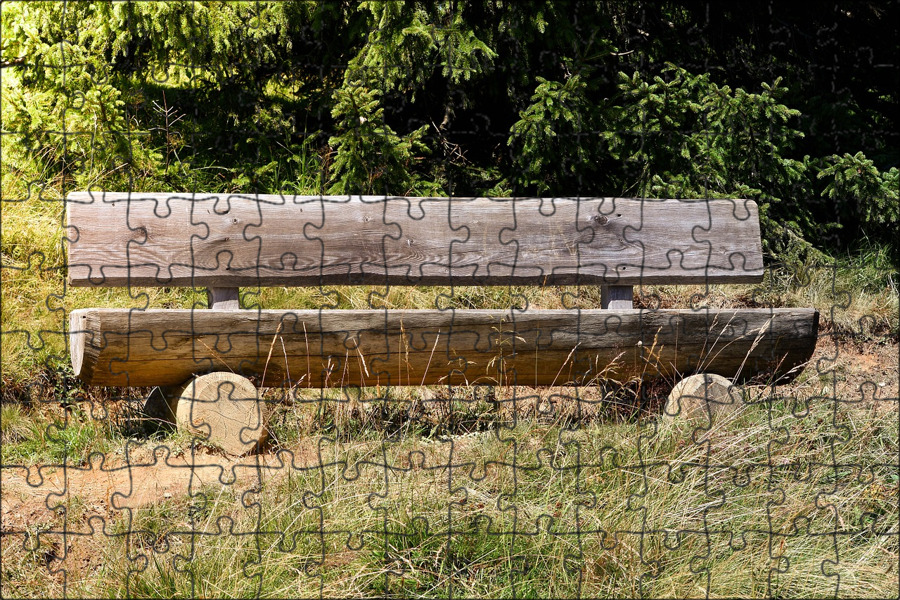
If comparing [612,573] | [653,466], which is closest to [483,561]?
[612,573]

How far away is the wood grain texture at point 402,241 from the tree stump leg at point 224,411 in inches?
21.0

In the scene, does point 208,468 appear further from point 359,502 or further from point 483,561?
point 483,561

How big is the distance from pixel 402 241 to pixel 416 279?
0.22 meters

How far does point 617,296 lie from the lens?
486 cm

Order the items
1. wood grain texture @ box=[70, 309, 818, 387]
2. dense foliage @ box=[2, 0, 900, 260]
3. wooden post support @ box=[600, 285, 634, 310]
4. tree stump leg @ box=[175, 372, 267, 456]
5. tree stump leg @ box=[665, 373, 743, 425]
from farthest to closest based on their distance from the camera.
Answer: dense foliage @ box=[2, 0, 900, 260], wooden post support @ box=[600, 285, 634, 310], tree stump leg @ box=[665, 373, 743, 425], tree stump leg @ box=[175, 372, 267, 456], wood grain texture @ box=[70, 309, 818, 387]

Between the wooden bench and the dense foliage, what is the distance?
4.85ft

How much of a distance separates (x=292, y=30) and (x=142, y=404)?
3185mm

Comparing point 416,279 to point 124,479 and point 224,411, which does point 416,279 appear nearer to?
point 224,411

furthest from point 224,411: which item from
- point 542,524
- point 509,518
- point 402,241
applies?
point 542,524

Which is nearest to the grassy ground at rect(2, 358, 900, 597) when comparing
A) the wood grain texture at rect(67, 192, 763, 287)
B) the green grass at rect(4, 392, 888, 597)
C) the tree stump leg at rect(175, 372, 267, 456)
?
the green grass at rect(4, 392, 888, 597)

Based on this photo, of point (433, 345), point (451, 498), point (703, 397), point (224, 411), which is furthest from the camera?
point (703, 397)

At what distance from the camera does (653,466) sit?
13.4ft

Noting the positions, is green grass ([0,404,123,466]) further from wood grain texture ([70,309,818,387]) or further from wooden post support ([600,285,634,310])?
wooden post support ([600,285,634,310])

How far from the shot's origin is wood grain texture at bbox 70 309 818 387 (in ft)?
14.0
